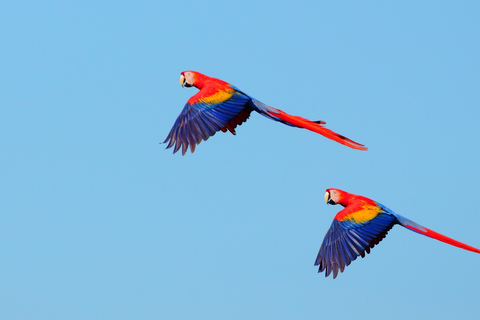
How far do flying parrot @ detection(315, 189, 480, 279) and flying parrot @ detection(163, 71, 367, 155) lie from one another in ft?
3.46

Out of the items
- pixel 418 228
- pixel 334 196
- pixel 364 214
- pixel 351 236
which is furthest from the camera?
pixel 334 196

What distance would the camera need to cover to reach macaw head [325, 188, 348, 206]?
46.6 ft

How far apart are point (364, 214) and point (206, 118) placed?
3053mm

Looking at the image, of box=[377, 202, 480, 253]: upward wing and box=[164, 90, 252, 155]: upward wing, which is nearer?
box=[164, 90, 252, 155]: upward wing

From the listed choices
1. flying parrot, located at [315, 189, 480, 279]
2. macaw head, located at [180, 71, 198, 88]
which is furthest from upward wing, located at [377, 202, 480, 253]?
macaw head, located at [180, 71, 198, 88]

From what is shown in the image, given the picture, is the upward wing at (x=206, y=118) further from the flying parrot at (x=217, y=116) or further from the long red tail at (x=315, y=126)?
the long red tail at (x=315, y=126)

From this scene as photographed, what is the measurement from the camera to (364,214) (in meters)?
13.5

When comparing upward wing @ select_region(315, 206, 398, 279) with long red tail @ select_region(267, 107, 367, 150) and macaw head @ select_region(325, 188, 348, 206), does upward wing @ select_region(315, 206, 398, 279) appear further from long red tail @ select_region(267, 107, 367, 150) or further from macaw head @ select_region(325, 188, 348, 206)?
long red tail @ select_region(267, 107, 367, 150)

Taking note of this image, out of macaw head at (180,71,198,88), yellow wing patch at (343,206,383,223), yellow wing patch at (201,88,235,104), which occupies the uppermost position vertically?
macaw head at (180,71,198,88)

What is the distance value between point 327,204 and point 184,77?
11.1ft

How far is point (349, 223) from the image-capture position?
13445 mm

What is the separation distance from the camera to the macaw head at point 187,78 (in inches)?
563

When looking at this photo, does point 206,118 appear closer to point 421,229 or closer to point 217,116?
point 217,116

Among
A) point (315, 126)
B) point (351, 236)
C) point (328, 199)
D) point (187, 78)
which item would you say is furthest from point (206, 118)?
point (351, 236)
